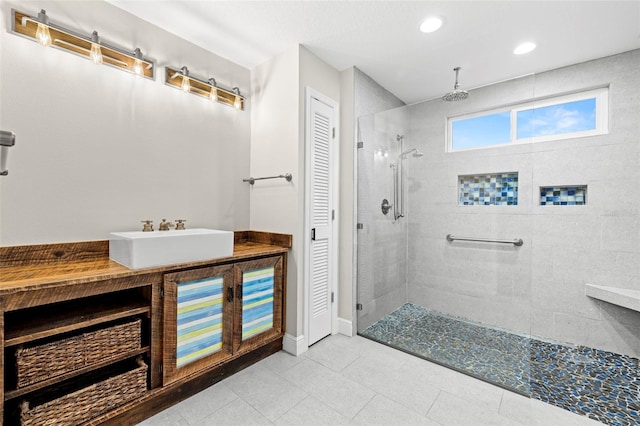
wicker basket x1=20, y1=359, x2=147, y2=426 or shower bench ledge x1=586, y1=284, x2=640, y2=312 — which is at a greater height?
shower bench ledge x1=586, y1=284, x2=640, y2=312

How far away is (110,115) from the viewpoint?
188 cm

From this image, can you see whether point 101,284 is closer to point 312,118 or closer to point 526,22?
point 312,118

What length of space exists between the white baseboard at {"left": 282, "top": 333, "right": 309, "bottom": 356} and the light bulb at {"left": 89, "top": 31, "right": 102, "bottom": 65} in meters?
2.36

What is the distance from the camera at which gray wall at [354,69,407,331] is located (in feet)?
8.98

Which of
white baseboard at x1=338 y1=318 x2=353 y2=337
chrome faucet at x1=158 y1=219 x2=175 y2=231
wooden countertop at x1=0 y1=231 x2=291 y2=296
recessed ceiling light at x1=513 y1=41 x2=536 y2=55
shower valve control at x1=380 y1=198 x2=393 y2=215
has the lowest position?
white baseboard at x1=338 y1=318 x2=353 y2=337

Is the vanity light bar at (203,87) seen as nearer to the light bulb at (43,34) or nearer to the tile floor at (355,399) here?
the light bulb at (43,34)

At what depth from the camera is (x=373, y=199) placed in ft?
9.14

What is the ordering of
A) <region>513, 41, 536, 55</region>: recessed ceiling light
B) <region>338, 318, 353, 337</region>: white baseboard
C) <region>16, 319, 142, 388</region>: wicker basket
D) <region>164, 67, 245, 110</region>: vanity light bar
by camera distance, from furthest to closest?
<region>338, 318, 353, 337</region>: white baseboard < <region>513, 41, 536, 55</region>: recessed ceiling light < <region>164, 67, 245, 110</region>: vanity light bar < <region>16, 319, 142, 388</region>: wicker basket

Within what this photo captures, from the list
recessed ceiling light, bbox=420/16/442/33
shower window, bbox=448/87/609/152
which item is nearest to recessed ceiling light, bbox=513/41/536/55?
shower window, bbox=448/87/609/152

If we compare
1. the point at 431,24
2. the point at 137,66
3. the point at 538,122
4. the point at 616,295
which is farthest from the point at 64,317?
the point at 538,122

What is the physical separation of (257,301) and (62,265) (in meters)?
1.19

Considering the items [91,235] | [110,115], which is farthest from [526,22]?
[91,235]

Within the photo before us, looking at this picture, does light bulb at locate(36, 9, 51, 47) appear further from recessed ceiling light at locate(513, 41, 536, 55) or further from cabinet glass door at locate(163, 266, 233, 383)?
recessed ceiling light at locate(513, 41, 536, 55)

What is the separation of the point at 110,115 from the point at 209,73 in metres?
0.89
